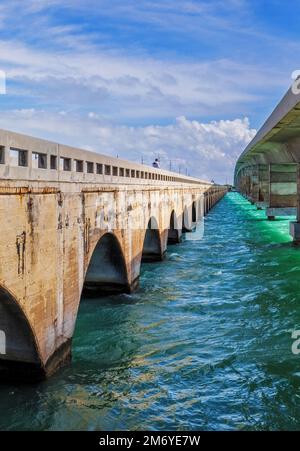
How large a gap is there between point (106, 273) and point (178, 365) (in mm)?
6969

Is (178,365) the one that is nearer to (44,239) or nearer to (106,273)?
(44,239)

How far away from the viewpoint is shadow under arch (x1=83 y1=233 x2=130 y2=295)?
1669 centimetres

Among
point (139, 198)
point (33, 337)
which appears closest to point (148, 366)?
point (33, 337)

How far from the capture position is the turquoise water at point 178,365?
27.9ft

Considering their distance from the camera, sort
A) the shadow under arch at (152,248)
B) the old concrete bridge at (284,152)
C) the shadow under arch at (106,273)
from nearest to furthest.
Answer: the shadow under arch at (106,273) → the old concrete bridge at (284,152) → the shadow under arch at (152,248)

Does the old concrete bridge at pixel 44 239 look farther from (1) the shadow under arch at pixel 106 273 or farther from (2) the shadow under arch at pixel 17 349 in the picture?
(1) the shadow under arch at pixel 106 273

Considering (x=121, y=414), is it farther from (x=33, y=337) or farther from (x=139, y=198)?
(x=139, y=198)

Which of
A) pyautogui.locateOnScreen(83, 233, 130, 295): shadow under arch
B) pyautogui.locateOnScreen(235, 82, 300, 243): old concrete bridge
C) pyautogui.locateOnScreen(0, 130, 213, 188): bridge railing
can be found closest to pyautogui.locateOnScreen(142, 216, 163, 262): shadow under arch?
pyautogui.locateOnScreen(83, 233, 130, 295): shadow under arch

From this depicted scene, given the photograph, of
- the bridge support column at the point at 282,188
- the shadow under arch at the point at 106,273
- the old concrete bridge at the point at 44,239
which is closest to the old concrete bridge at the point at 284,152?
the bridge support column at the point at 282,188

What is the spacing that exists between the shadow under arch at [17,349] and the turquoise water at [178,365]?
0.28m

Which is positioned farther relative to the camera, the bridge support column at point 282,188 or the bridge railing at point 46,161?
the bridge support column at point 282,188

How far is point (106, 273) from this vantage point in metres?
17.3

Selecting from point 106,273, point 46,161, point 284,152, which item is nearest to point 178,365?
point 46,161
